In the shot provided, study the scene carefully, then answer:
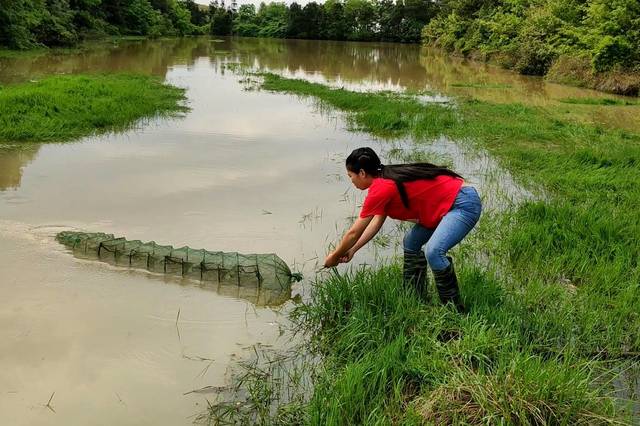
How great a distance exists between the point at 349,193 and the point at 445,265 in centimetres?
376

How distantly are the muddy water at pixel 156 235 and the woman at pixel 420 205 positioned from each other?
1076mm

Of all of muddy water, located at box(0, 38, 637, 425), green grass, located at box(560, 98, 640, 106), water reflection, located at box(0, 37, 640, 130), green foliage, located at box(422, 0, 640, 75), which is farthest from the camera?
green foliage, located at box(422, 0, 640, 75)

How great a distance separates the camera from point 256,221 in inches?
222

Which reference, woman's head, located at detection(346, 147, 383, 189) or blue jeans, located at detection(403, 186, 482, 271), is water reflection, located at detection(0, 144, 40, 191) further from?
blue jeans, located at detection(403, 186, 482, 271)

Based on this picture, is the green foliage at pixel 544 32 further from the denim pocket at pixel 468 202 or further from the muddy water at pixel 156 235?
the denim pocket at pixel 468 202

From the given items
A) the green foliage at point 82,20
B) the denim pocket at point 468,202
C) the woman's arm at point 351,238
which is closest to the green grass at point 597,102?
the denim pocket at point 468,202

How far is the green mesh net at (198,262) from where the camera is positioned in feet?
13.5

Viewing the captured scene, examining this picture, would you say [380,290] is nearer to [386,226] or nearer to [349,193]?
[386,226]

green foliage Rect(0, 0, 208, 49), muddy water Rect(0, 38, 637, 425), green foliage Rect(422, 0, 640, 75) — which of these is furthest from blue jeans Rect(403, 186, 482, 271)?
green foliage Rect(0, 0, 208, 49)

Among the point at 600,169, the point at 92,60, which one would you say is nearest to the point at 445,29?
the point at 92,60

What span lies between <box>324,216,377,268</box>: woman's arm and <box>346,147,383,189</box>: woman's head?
231 millimetres

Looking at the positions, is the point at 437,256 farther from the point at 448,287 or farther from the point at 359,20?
the point at 359,20

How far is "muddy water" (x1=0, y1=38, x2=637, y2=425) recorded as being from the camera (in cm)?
297

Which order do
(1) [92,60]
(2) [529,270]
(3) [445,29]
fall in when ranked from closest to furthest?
1. (2) [529,270]
2. (1) [92,60]
3. (3) [445,29]
